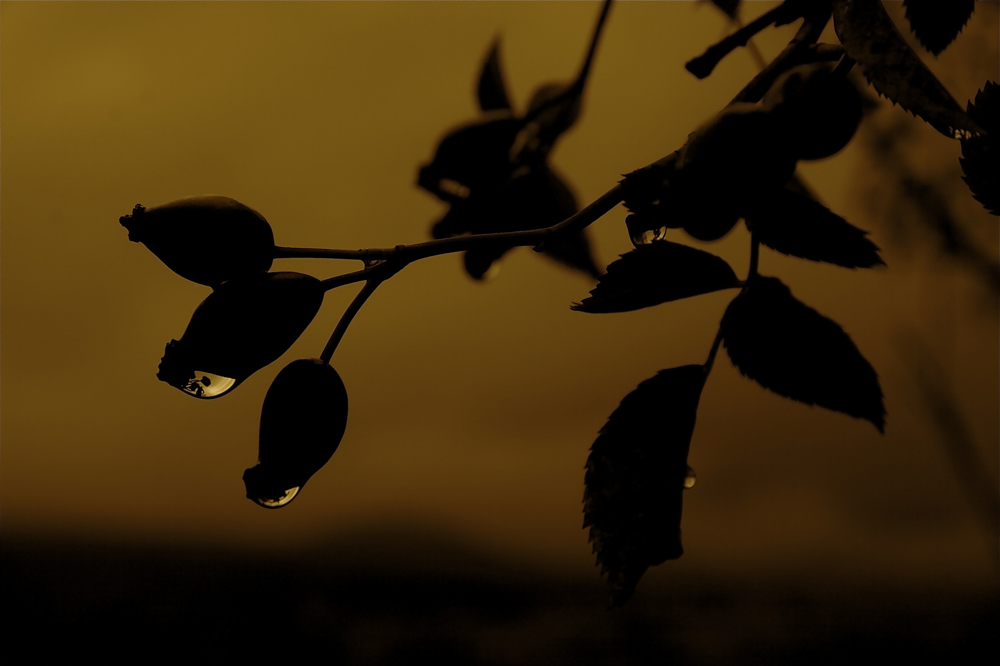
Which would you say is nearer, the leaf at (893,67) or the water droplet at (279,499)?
the leaf at (893,67)

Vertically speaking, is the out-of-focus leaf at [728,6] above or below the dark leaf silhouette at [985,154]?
above

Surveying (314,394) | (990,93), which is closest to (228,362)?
(314,394)

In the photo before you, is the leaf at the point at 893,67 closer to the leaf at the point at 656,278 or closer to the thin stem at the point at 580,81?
the leaf at the point at 656,278

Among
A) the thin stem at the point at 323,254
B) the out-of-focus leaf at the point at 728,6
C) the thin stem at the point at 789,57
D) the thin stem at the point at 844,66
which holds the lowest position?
the thin stem at the point at 323,254

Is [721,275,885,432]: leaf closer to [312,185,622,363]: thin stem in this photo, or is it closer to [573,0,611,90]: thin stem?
[312,185,622,363]: thin stem

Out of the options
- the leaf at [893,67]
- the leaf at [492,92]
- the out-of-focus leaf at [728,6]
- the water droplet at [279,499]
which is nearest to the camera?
the leaf at [893,67]

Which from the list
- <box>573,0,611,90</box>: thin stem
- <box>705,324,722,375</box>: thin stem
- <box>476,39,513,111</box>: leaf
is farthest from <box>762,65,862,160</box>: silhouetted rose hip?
<box>476,39,513,111</box>: leaf

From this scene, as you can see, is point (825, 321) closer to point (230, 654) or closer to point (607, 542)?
point (607, 542)

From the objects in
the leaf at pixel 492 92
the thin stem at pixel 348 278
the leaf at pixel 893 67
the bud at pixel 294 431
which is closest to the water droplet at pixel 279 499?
the bud at pixel 294 431
